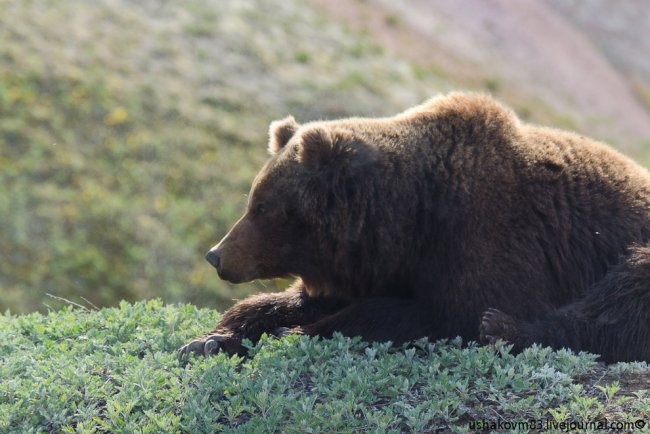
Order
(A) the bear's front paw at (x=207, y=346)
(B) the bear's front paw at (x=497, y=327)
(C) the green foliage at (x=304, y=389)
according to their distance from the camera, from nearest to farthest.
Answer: (C) the green foliage at (x=304, y=389) → (B) the bear's front paw at (x=497, y=327) → (A) the bear's front paw at (x=207, y=346)

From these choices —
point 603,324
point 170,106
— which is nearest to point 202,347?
point 603,324

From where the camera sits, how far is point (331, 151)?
5.95m

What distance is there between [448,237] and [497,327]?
69 cm

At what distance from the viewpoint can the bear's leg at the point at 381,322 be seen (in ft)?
18.5

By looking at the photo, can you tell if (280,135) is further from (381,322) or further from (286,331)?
→ (381,322)

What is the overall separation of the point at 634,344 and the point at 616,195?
1.07m

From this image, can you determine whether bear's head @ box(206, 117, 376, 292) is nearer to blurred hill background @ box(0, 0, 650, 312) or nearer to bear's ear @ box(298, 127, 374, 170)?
bear's ear @ box(298, 127, 374, 170)

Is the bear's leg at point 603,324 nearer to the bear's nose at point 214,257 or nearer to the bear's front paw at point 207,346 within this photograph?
the bear's front paw at point 207,346

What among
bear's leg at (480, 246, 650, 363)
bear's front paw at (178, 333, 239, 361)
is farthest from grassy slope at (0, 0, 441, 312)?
bear's leg at (480, 246, 650, 363)

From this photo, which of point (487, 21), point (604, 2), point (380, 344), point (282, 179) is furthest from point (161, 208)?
point (604, 2)

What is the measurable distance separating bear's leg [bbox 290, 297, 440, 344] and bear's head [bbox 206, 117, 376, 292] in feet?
1.26

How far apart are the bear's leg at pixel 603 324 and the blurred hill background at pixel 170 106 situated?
8.27 m

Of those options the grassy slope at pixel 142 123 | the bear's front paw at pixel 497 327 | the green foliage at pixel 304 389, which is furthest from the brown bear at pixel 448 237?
the grassy slope at pixel 142 123

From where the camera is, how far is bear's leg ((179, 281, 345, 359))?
5863 mm
